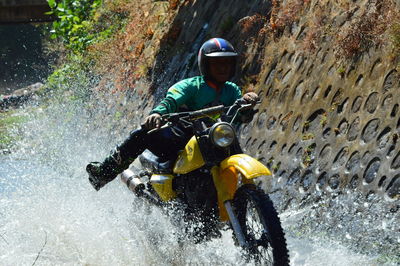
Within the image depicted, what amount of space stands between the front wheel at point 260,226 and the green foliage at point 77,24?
589 inches

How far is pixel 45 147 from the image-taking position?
16.6 m

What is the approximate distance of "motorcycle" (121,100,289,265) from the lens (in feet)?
18.7

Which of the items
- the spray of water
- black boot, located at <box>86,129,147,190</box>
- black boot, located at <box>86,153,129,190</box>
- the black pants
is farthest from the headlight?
black boot, located at <box>86,153,129,190</box>

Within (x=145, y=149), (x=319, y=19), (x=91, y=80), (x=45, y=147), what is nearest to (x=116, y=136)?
(x=45, y=147)

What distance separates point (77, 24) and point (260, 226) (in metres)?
17.5

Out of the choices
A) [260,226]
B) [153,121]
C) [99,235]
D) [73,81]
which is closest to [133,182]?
[99,235]

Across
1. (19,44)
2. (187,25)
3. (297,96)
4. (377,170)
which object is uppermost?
(377,170)

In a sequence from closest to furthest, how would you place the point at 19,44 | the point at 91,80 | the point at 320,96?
1. the point at 320,96
2. the point at 91,80
3. the point at 19,44

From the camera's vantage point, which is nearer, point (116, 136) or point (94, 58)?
point (116, 136)

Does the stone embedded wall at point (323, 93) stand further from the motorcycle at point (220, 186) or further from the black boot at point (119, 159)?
the black boot at point (119, 159)

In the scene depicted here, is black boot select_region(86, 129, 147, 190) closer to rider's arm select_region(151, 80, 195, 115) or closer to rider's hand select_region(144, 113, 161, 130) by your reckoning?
rider's arm select_region(151, 80, 195, 115)

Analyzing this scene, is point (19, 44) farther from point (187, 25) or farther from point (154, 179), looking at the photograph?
point (154, 179)

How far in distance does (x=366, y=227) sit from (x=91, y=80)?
13.6 meters

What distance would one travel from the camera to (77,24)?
73.2 feet
